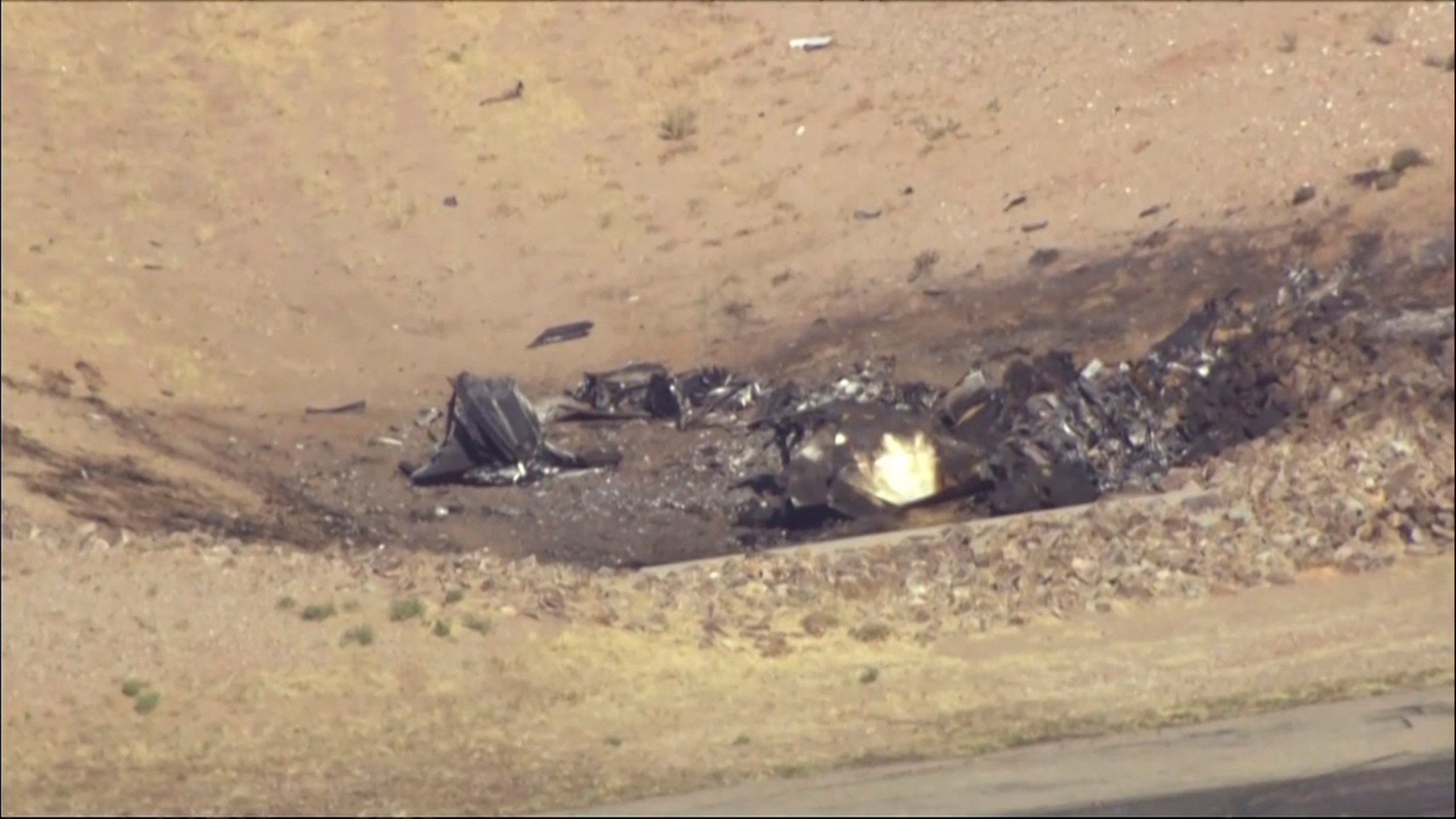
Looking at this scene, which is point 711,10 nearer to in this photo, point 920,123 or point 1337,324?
point 920,123

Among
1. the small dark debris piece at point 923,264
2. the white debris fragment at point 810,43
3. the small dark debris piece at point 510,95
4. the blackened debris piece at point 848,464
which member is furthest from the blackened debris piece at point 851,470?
the white debris fragment at point 810,43

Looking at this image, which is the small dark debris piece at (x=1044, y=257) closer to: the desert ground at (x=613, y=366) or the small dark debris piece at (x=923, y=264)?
the desert ground at (x=613, y=366)

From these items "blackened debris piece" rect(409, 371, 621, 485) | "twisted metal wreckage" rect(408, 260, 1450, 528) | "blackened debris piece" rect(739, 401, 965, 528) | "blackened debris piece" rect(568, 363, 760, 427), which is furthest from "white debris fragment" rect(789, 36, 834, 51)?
"blackened debris piece" rect(409, 371, 621, 485)

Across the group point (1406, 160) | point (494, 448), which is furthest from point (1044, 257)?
point (494, 448)

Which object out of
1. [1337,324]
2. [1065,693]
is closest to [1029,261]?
[1337,324]

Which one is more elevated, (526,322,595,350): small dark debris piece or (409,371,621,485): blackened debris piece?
(526,322,595,350): small dark debris piece

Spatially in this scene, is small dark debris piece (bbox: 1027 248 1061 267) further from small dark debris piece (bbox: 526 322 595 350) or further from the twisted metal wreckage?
small dark debris piece (bbox: 526 322 595 350)
